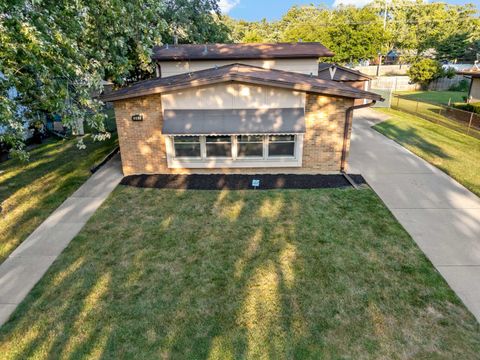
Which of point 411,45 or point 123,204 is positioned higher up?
point 411,45

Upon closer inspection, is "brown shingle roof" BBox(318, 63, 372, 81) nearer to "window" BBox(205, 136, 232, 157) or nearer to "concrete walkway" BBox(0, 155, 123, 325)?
"window" BBox(205, 136, 232, 157)

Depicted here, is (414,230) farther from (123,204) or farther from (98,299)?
(123,204)

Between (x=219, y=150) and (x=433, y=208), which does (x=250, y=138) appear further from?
(x=433, y=208)

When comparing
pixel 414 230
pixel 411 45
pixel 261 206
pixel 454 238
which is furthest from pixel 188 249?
pixel 411 45

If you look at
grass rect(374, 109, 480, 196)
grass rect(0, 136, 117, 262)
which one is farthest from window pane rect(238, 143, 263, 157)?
grass rect(374, 109, 480, 196)

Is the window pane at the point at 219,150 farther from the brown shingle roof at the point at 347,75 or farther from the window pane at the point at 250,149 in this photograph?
the brown shingle roof at the point at 347,75

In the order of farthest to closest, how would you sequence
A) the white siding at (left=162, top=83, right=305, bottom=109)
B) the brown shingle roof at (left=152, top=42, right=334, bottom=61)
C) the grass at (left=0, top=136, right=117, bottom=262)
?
1. the brown shingle roof at (left=152, top=42, right=334, bottom=61)
2. the white siding at (left=162, top=83, right=305, bottom=109)
3. the grass at (left=0, top=136, right=117, bottom=262)
